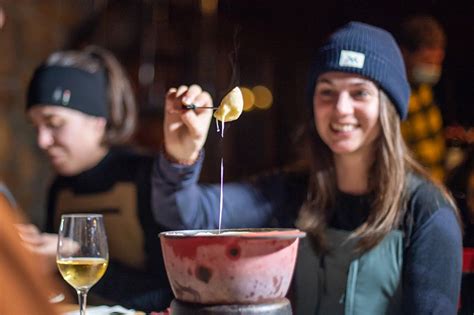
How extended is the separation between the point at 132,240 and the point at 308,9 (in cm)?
256

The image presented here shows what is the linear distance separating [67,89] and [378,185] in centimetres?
124

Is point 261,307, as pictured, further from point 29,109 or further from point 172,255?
point 29,109

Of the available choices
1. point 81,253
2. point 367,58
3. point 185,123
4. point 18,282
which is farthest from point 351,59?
point 18,282

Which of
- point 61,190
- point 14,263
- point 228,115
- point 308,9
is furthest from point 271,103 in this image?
point 14,263

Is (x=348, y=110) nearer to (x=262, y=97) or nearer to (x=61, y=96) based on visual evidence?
(x=61, y=96)

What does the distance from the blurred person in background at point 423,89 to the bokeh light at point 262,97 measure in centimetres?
187

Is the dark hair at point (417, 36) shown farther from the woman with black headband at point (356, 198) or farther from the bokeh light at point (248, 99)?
the bokeh light at point (248, 99)

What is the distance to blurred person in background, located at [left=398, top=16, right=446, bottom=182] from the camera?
3.07 metres

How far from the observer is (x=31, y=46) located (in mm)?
4176

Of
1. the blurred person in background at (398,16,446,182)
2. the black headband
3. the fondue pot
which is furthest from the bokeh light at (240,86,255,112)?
the fondue pot

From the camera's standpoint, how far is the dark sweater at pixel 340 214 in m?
1.79

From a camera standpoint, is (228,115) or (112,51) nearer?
(228,115)

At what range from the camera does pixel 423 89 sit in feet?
10.6

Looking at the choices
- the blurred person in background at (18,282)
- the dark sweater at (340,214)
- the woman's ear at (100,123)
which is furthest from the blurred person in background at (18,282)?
the woman's ear at (100,123)
